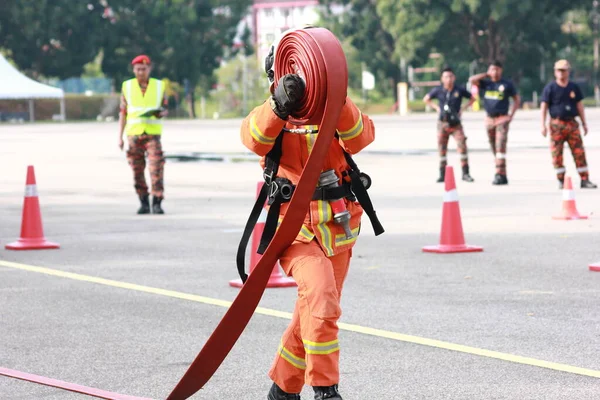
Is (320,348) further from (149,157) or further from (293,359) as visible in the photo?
(149,157)

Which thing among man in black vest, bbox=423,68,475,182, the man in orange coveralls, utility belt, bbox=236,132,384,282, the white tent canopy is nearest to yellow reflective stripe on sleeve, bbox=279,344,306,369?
the man in orange coveralls

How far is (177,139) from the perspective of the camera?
138 feet

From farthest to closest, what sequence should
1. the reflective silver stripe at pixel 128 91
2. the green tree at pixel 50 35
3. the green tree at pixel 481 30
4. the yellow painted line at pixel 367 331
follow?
the green tree at pixel 481 30 < the green tree at pixel 50 35 < the reflective silver stripe at pixel 128 91 < the yellow painted line at pixel 367 331

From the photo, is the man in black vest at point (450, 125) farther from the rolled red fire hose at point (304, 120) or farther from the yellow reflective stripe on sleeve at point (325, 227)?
the rolled red fire hose at point (304, 120)

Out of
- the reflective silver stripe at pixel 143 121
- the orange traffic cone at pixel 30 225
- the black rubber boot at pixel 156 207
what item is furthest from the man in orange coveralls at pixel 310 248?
the black rubber boot at pixel 156 207

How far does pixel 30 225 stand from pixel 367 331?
5.50m

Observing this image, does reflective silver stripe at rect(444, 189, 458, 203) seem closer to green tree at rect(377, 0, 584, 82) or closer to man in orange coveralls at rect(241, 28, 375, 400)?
man in orange coveralls at rect(241, 28, 375, 400)

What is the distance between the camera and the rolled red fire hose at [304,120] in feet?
16.0

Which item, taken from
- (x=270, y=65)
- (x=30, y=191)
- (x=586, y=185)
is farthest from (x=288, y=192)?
(x=586, y=185)

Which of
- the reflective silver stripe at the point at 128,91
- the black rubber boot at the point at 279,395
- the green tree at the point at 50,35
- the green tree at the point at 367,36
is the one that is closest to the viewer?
the black rubber boot at the point at 279,395

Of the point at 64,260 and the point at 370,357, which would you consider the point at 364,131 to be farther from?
the point at 64,260

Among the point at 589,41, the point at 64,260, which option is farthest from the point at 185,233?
the point at 589,41

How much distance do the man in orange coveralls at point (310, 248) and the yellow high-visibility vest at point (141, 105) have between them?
406 inches

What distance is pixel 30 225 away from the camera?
12516 millimetres
